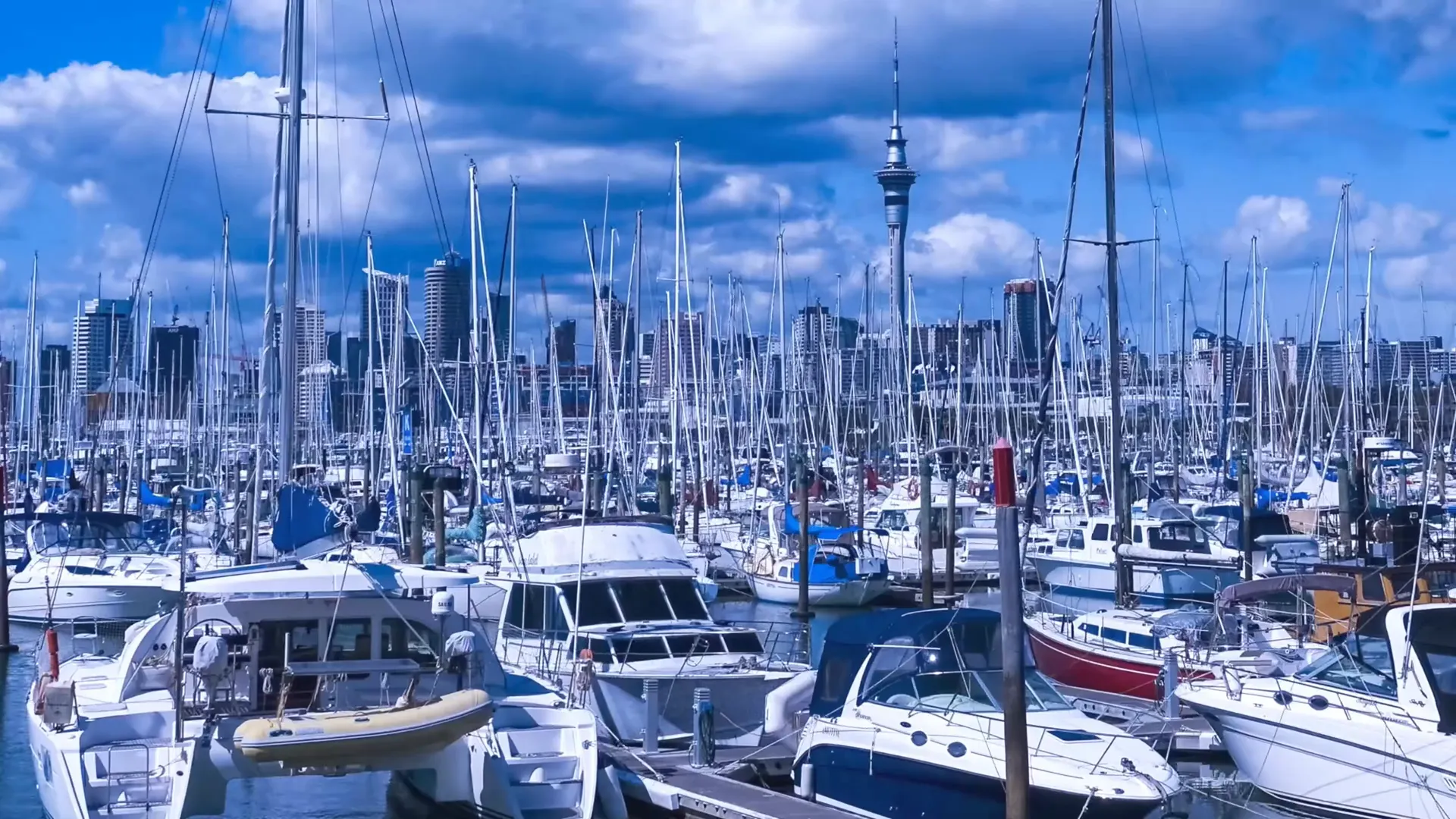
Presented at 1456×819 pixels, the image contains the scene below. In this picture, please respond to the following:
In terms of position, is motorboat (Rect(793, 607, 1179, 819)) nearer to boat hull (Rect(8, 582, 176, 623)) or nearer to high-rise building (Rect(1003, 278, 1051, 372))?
boat hull (Rect(8, 582, 176, 623))

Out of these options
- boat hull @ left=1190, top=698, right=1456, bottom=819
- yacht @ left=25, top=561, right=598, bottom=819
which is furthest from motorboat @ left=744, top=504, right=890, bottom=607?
yacht @ left=25, top=561, right=598, bottom=819

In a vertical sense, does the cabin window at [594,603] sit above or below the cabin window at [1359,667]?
above

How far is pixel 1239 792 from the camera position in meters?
21.2

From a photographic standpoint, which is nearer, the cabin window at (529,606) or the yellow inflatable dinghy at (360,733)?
the yellow inflatable dinghy at (360,733)

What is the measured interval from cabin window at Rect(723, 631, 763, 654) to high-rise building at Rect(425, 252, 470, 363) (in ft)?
107

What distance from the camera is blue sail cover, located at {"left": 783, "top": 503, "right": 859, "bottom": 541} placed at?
46.1 m

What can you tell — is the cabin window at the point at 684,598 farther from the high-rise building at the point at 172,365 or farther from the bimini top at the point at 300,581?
the high-rise building at the point at 172,365

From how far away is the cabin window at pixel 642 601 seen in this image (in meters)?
24.6

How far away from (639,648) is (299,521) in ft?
24.5

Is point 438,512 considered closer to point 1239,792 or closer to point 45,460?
point 1239,792

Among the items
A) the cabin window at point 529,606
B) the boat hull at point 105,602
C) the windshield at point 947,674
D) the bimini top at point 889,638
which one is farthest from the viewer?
the boat hull at point 105,602

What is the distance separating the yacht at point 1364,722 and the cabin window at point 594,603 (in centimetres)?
839

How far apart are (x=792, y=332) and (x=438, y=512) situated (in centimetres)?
3433

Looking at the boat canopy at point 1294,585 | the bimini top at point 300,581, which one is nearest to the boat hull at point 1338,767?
the boat canopy at point 1294,585
